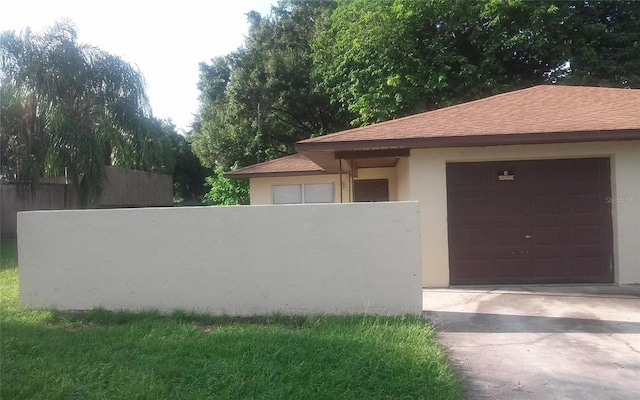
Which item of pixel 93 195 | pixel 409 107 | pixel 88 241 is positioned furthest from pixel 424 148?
pixel 93 195

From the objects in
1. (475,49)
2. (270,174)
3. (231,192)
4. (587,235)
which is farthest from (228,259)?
(231,192)

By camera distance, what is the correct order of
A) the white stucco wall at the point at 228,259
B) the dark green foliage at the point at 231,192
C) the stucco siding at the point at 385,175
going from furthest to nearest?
the dark green foliage at the point at 231,192, the stucco siding at the point at 385,175, the white stucco wall at the point at 228,259

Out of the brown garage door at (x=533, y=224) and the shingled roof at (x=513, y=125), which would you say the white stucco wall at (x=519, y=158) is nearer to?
the brown garage door at (x=533, y=224)

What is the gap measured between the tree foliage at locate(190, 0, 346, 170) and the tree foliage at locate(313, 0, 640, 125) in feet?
18.4

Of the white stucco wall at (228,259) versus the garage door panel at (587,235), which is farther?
the garage door panel at (587,235)

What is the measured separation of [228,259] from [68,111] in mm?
13751

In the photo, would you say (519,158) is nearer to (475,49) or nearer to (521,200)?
(521,200)

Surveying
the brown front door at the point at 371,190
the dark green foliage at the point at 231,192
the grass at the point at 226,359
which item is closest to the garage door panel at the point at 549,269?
the grass at the point at 226,359

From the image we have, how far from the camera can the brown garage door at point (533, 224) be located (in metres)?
8.47

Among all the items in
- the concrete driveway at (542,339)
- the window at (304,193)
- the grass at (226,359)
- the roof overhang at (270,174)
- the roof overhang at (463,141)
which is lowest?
the concrete driveway at (542,339)

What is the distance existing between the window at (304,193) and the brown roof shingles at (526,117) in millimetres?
5348

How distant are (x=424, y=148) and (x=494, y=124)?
1.27 meters

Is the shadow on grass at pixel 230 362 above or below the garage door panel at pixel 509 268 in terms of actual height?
below

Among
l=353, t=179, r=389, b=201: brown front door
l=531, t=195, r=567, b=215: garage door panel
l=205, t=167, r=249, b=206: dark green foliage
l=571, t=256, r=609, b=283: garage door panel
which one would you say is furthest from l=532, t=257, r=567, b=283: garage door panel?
l=205, t=167, r=249, b=206: dark green foliage
